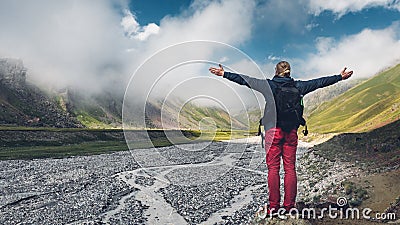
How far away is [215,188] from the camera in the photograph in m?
28.2

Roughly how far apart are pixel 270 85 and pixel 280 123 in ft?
3.28

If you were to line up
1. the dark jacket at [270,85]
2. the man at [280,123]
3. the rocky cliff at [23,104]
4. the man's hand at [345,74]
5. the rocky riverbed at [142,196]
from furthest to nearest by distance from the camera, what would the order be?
the rocky cliff at [23,104] → the rocky riverbed at [142,196] → the man's hand at [345,74] → the man at [280,123] → the dark jacket at [270,85]

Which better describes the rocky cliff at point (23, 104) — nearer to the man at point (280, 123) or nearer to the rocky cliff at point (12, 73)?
the rocky cliff at point (12, 73)

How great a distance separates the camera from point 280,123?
8.24m

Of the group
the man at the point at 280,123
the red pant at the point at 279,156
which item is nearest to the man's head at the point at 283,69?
the man at the point at 280,123

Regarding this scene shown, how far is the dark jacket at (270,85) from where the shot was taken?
787cm

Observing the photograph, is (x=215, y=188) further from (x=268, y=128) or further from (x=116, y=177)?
(x=268, y=128)

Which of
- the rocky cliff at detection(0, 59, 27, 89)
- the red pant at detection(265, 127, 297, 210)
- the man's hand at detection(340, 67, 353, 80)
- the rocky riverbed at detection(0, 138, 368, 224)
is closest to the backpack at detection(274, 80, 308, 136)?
the red pant at detection(265, 127, 297, 210)

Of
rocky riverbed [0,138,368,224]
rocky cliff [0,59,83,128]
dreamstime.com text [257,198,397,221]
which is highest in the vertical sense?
rocky cliff [0,59,83,128]

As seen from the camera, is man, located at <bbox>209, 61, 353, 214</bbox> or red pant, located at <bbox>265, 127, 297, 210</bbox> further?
red pant, located at <bbox>265, 127, 297, 210</bbox>

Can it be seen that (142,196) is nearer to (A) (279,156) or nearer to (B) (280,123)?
(A) (279,156)

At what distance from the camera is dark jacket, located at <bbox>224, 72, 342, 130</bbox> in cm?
787

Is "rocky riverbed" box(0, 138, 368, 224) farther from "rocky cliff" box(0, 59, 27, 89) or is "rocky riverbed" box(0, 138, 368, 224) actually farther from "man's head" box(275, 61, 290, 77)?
"rocky cliff" box(0, 59, 27, 89)

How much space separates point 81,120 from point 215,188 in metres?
178
